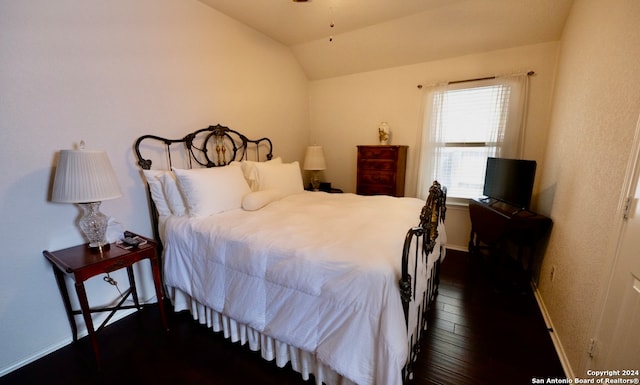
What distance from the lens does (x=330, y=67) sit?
A: 12.1 feet

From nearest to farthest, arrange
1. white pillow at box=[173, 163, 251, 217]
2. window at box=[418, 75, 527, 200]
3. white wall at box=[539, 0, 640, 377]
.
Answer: white wall at box=[539, 0, 640, 377]
white pillow at box=[173, 163, 251, 217]
window at box=[418, 75, 527, 200]

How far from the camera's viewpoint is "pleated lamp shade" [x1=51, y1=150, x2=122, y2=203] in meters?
1.45

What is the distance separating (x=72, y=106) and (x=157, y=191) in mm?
751

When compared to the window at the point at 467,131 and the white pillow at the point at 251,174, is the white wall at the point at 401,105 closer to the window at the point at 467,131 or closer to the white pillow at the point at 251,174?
the window at the point at 467,131

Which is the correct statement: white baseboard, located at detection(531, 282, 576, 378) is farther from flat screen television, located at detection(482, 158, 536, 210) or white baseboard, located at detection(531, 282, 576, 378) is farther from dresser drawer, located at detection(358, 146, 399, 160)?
dresser drawer, located at detection(358, 146, 399, 160)

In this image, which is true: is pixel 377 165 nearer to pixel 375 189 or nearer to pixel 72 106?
pixel 375 189

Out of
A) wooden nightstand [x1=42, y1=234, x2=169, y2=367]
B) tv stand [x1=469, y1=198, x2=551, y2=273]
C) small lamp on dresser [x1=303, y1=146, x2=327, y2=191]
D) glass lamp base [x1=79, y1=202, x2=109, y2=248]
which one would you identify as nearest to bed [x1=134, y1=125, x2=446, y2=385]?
wooden nightstand [x1=42, y1=234, x2=169, y2=367]

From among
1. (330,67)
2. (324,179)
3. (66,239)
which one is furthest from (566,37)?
(66,239)

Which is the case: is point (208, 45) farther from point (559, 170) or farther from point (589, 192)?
point (559, 170)

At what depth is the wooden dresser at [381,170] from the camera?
10.7ft

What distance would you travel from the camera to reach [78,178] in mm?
1461

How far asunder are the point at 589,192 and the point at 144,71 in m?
3.28

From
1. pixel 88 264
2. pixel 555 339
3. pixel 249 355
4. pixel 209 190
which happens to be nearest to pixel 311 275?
pixel 249 355

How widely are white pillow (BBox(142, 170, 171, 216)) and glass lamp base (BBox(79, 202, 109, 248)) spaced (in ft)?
1.21
